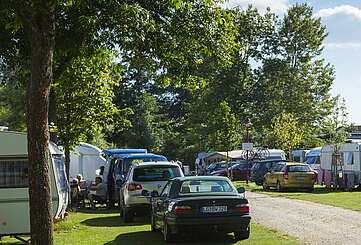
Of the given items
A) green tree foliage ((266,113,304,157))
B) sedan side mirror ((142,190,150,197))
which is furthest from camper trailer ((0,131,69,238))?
green tree foliage ((266,113,304,157))

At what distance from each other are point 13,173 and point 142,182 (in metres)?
5.33

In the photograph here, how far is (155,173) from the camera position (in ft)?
63.1

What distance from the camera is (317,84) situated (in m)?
68.3

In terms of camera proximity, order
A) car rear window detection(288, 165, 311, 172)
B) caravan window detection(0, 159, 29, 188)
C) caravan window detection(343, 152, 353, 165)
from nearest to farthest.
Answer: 1. caravan window detection(0, 159, 29, 188)
2. car rear window detection(288, 165, 311, 172)
3. caravan window detection(343, 152, 353, 165)

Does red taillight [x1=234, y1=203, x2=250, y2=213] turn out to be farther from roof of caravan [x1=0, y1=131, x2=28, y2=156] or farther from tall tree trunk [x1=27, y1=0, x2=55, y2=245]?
tall tree trunk [x1=27, y1=0, x2=55, y2=245]

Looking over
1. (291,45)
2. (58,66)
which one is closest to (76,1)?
(58,66)

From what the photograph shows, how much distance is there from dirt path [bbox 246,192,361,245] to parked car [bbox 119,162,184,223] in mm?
2838

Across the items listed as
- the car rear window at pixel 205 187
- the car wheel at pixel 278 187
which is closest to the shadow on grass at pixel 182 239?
the car rear window at pixel 205 187

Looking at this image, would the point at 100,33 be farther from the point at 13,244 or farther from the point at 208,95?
the point at 208,95

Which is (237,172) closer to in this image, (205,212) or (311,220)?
(311,220)

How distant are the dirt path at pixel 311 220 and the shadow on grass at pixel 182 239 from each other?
160 centimetres

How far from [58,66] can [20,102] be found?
2048 centimetres

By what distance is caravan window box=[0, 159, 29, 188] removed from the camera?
1421 cm

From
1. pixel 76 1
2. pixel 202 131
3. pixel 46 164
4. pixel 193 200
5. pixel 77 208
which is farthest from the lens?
pixel 202 131
